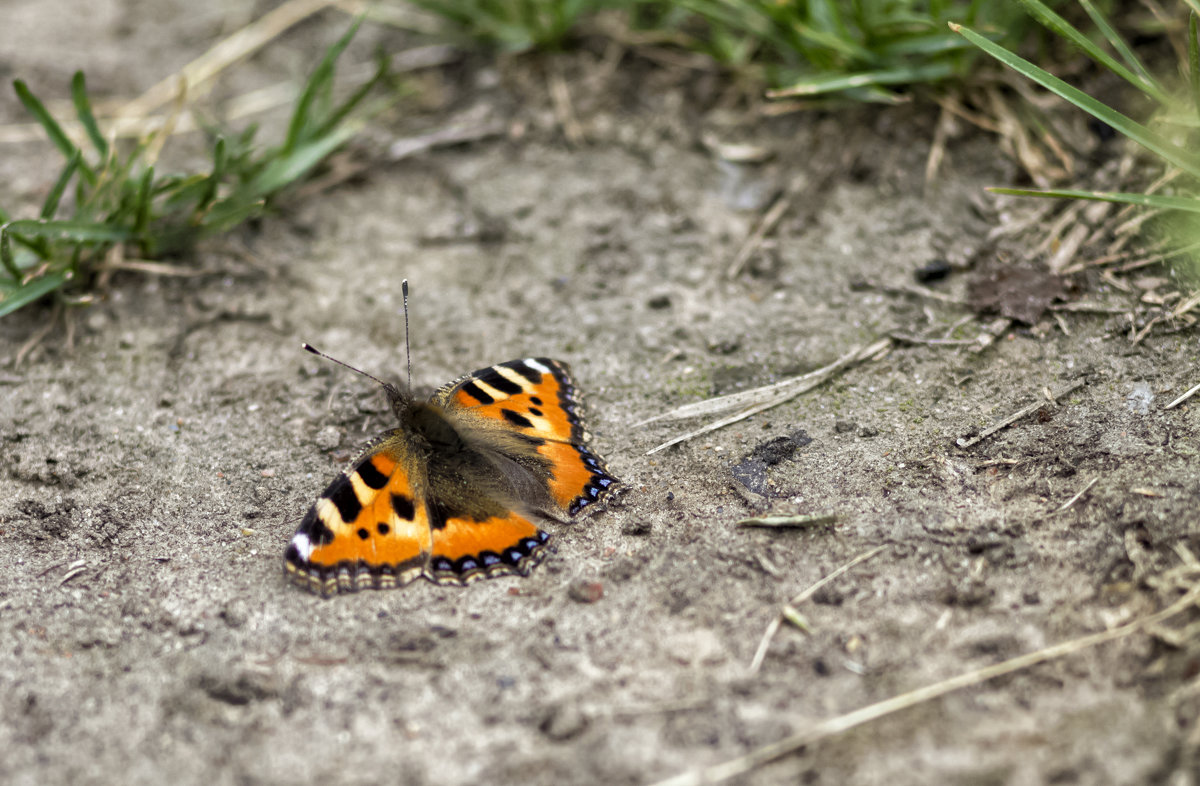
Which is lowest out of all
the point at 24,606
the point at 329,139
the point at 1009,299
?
the point at 24,606

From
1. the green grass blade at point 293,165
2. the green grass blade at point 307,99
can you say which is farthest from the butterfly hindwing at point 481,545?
the green grass blade at point 307,99

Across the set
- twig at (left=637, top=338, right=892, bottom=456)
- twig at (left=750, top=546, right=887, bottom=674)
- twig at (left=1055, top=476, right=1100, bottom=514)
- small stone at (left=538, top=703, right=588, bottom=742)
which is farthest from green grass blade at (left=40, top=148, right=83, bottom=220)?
twig at (left=1055, top=476, right=1100, bottom=514)

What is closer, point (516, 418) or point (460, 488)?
point (460, 488)

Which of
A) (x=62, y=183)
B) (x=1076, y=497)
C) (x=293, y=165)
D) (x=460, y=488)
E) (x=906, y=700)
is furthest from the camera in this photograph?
(x=293, y=165)

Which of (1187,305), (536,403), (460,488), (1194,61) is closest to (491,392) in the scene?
(536,403)

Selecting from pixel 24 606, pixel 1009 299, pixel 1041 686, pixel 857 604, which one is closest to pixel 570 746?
pixel 857 604

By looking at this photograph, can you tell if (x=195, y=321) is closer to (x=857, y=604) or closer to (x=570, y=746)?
(x=570, y=746)

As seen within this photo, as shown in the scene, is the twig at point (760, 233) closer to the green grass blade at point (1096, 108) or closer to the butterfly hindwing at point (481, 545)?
the green grass blade at point (1096, 108)

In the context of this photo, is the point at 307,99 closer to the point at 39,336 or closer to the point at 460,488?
the point at 39,336
